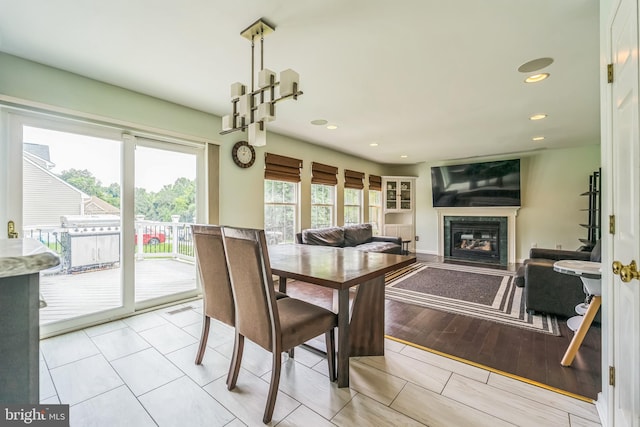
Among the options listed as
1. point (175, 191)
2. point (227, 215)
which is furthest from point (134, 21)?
point (227, 215)

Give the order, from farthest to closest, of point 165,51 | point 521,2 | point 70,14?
point 165,51 < point 70,14 < point 521,2

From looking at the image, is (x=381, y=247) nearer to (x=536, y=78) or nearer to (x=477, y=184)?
(x=477, y=184)

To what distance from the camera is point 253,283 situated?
1560 millimetres

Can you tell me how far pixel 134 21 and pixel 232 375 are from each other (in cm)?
241

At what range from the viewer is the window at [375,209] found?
7.10 metres

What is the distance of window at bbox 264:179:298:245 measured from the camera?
4477 millimetres

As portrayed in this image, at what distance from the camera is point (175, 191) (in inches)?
134

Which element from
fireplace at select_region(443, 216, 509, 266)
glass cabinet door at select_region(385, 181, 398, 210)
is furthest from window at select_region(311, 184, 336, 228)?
fireplace at select_region(443, 216, 509, 266)

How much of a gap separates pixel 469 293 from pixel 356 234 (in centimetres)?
234

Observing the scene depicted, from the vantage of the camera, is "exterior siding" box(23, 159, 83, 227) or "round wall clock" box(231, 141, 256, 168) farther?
"round wall clock" box(231, 141, 256, 168)

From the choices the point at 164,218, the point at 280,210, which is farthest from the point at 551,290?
the point at 164,218

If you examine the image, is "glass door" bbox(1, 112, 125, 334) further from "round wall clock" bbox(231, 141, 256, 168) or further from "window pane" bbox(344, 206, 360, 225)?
"window pane" bbox(344, 206, 360, 225)

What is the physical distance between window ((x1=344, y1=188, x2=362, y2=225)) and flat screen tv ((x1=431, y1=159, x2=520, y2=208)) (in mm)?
1938

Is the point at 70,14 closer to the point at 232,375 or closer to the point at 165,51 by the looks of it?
the point at 165,51
